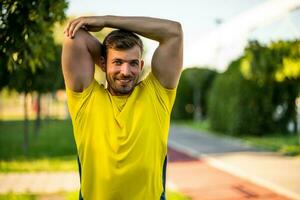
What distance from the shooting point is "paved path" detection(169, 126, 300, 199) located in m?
8.70

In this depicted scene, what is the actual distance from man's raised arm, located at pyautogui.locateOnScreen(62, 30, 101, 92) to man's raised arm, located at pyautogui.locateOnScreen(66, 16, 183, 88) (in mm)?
49

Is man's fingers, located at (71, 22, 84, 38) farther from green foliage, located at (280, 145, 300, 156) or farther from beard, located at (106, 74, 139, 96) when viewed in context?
green foliage, located at (280, 145, 300, 156)

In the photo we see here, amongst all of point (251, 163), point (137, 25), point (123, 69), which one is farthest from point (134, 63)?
point (251, 163)

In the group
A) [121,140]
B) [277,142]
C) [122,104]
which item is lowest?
[277,142]

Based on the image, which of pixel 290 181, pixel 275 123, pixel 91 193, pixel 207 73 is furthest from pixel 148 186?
pixel 207 73

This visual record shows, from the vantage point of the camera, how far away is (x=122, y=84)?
2.29 metres

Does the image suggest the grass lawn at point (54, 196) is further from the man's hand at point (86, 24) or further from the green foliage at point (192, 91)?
the green foliage at point (192, 91)

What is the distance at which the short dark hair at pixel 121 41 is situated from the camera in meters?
2.29

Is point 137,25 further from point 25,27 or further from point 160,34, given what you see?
point 25,27

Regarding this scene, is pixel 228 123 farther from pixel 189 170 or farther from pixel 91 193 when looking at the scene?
pixel 91 193

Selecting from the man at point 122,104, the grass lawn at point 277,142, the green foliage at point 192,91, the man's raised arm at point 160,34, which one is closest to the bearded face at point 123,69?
the man at point 122,104

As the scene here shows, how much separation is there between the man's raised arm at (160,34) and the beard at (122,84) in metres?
0.14

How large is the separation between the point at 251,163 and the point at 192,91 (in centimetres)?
2004

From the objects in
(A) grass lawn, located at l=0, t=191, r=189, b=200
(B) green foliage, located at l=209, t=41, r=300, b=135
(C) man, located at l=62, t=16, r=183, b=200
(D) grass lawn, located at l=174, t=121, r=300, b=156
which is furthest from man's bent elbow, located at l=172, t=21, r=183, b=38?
(B) green foliage, located at l=209, t=41, r=300, b=135
